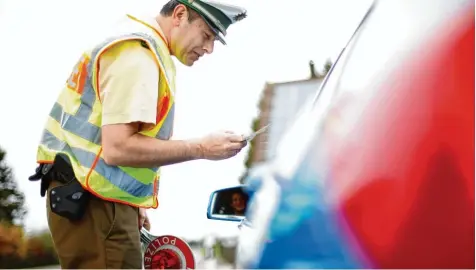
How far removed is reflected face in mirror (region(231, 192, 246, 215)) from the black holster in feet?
1.46

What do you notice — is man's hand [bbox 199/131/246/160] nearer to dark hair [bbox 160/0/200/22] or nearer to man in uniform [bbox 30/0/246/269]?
man in uniform [bbox 30/0/246/269]

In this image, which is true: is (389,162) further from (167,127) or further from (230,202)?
(230,202)

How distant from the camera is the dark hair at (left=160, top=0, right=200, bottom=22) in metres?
2.11

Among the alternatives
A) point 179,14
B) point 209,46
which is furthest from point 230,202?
point 179,14

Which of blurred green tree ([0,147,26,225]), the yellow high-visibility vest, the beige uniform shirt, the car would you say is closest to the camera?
the car

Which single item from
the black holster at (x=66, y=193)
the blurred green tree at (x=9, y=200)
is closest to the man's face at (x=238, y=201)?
the black holster at (x=66, y=193)

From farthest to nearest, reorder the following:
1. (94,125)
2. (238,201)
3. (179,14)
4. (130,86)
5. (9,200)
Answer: (9,200)
(238,201)
(179,14)
(94,125)
(130,86)

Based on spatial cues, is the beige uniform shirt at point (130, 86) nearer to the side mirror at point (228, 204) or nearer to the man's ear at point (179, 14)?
the man's ear at point (179, 14)

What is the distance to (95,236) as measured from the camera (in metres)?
2.08

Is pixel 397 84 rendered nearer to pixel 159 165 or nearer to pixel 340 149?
pixel 340 149

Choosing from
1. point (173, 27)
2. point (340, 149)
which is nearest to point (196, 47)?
point (173, 27)

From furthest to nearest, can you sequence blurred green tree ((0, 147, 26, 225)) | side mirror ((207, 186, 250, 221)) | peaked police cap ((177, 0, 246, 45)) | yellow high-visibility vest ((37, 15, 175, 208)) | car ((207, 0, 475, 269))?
blurred green tree ((0, 147, 26, 225))
side mirror ((207, 186, 250, 221))
peaked police cap ((177, 0, 246, 45))
yellow high-visibility vest ((37, 15, 175, 208))
car ((207, 0, 475, 269))

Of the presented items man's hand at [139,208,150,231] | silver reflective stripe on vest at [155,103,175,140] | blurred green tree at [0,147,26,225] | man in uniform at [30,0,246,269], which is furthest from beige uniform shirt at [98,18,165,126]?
blurred green tree at [0,147,26,225]

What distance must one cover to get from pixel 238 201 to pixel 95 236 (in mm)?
433
